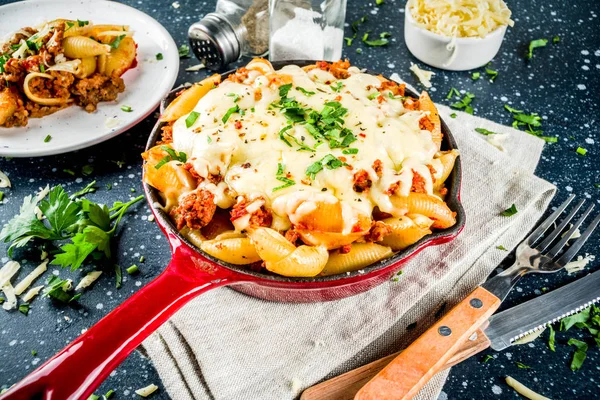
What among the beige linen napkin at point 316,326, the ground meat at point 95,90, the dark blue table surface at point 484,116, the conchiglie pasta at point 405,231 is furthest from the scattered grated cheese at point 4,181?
the conchiglie pasta at point 405,231

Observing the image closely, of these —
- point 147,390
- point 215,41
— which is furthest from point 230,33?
point 147,390

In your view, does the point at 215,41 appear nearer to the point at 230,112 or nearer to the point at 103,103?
the point at 103,103

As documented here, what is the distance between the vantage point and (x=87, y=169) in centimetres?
237

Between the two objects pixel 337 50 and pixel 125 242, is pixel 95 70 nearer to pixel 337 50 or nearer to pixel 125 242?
pixel 125 242

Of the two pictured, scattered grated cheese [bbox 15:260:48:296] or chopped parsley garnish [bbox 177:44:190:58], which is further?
chopped parsley garnish [bbox 177:44:190:58]

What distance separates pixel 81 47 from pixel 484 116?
1818mm

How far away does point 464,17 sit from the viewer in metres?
2.77

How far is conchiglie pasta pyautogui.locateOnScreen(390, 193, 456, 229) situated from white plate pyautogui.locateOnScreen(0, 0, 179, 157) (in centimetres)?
127

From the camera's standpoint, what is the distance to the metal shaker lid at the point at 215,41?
2729 mm

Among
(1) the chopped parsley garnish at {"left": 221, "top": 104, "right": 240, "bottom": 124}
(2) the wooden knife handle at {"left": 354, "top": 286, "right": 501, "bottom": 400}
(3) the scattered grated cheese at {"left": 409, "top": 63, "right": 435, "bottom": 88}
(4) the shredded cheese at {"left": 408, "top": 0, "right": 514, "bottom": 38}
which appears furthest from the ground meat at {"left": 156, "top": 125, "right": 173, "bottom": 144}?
(4) the shredded cheese at {"left": 408, "top": 0, "right": 514, "bottom": 38}

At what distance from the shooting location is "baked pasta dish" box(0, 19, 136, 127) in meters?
2.39

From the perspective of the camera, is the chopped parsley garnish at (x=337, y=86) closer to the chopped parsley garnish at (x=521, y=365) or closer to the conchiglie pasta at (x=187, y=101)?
the conchiglie pasta at (x=187, y=101)

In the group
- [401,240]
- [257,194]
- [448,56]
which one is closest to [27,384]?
[257,194]

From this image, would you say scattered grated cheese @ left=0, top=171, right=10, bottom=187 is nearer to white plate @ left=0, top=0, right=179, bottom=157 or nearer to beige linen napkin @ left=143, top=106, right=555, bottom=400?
white plate @ left=0, top=0, right=179, bottom=157
